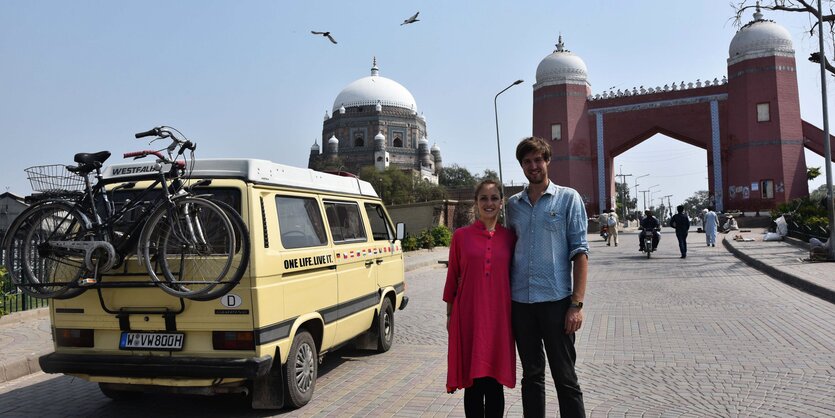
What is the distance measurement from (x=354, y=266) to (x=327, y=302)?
0.75 m

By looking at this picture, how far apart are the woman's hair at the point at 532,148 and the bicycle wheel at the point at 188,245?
195cm

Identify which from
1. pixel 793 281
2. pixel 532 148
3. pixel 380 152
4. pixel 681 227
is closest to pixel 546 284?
pixel 532 148

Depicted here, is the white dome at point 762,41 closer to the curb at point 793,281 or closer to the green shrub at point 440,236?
the green shrub at point 440,236

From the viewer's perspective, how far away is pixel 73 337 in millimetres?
4512

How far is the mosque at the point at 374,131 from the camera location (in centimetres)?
8244

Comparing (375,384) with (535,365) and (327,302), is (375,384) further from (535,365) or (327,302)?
(535,365)

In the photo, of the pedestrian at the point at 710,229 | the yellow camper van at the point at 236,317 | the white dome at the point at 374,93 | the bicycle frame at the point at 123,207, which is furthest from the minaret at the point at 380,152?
the bicycle frame at the point at 123,207

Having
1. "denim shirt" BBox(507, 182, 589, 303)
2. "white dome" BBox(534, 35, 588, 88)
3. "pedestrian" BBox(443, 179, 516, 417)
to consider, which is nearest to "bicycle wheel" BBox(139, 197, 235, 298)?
"pedestrian" BBox(443, 179, 516, 417)

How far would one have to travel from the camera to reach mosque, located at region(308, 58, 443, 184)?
8244cm

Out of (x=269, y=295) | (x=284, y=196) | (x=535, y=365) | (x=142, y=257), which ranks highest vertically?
(x=284, y=196)

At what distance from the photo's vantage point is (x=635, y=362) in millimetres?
5887

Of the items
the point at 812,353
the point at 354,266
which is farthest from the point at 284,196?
the point at 812,353

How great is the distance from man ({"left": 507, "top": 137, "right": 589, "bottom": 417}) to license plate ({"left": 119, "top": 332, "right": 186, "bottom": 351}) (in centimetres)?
229

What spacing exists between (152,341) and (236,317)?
2.07ft
